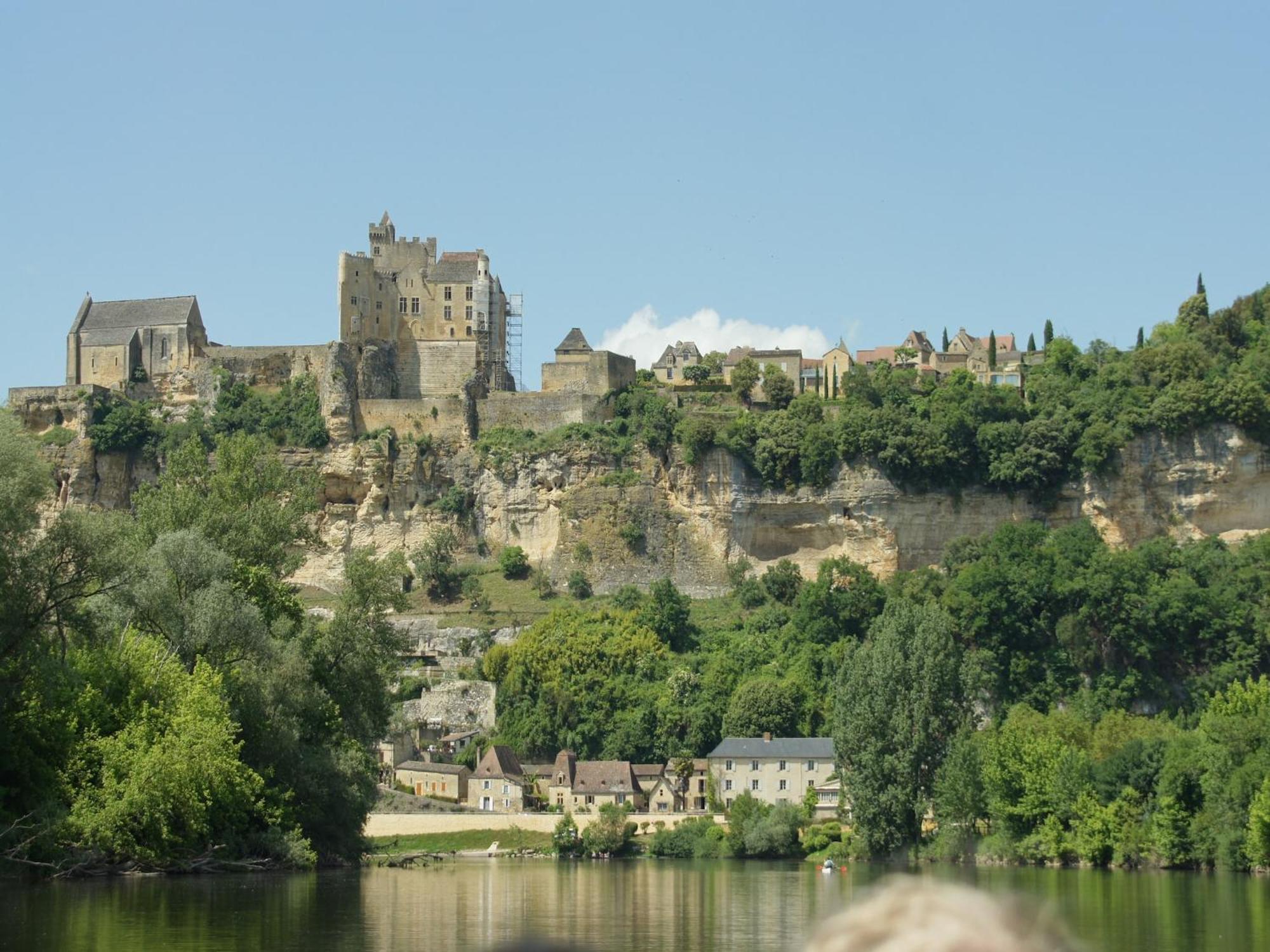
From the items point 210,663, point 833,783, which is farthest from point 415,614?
point 210,663

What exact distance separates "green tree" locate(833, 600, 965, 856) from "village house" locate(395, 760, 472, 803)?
803 inches

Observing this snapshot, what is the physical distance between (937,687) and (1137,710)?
16930mm

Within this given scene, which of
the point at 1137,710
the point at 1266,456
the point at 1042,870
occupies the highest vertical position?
the point at 1266,456

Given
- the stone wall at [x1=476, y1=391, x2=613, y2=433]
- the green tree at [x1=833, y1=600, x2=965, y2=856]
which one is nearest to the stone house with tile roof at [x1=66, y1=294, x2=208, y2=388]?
the stone wall at [x1=476, y1=391, x2=613, y2=433]

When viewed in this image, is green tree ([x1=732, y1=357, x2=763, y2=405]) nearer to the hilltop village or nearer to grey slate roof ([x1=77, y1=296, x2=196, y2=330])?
the hilltop village

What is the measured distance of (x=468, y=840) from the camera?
219 ft

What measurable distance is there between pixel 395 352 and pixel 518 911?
56811 millimetres

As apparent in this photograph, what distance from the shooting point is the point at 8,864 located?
1255 inches

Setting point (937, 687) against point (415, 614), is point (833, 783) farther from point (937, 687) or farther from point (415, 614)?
point (415, 614)

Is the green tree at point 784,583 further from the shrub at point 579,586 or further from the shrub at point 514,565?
the shrub at point 514,565

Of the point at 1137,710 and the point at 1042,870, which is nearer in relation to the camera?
the point at 1042,870

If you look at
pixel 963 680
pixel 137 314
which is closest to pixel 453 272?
pixel 137 314

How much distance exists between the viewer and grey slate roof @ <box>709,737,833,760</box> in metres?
71.3

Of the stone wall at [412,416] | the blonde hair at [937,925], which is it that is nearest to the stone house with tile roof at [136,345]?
the stone wall at [412,416]
